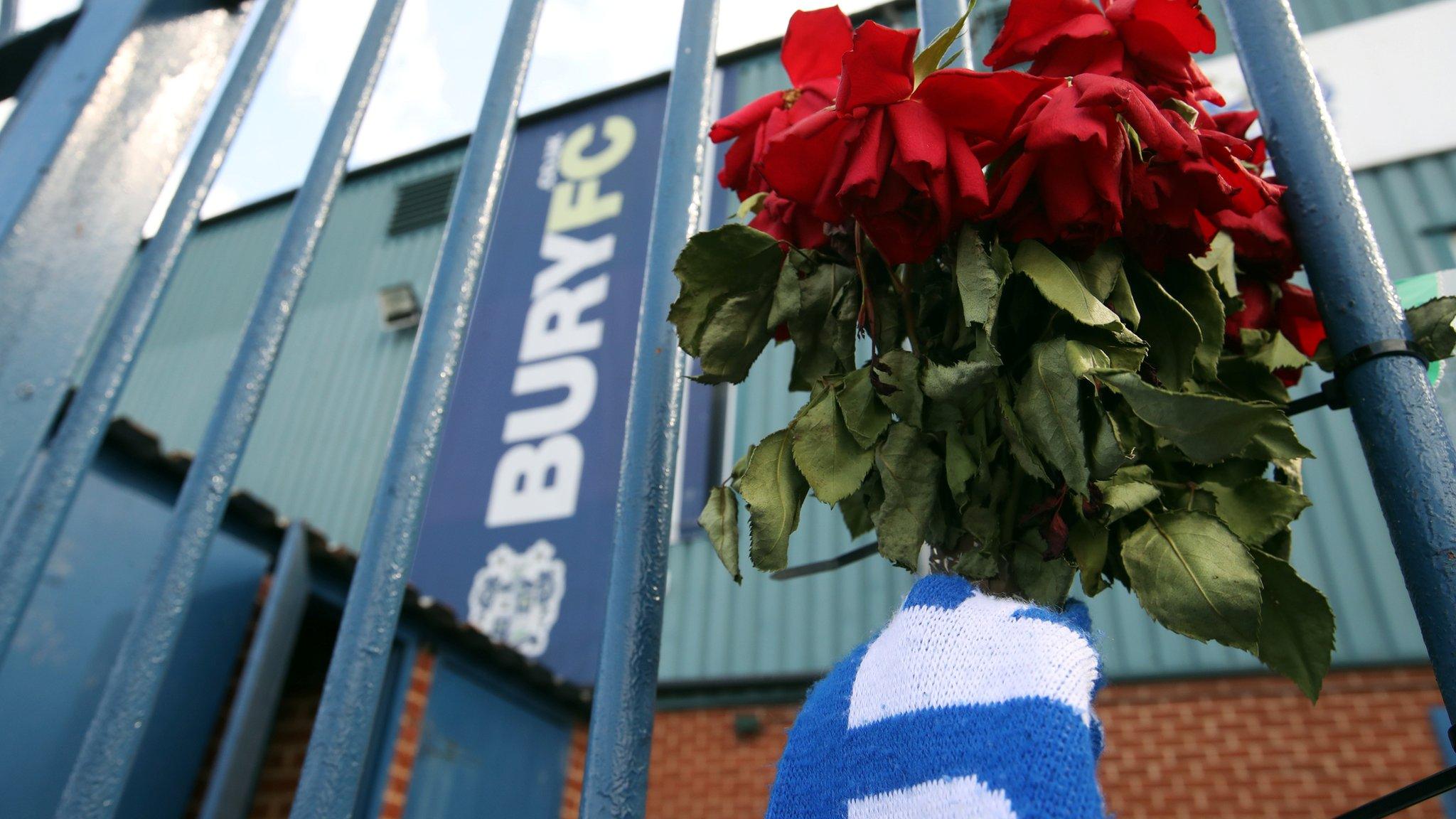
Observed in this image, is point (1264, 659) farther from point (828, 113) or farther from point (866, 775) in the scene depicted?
point (828, 113)

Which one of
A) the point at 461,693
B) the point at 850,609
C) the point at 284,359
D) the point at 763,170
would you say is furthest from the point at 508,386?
the point at 763,170

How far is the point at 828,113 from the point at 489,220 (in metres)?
0.53

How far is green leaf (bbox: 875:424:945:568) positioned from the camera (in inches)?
25.7

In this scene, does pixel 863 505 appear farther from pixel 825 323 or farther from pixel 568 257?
pixel 568 257

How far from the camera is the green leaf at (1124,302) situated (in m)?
0.65

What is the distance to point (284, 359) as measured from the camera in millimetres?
7762

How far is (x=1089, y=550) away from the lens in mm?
646

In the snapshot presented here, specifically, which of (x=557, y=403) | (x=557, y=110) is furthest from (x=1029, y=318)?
(x=557, y=110)

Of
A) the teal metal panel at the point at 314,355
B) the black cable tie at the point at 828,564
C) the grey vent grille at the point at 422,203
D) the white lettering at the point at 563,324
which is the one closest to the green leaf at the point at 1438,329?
the black cable tie at the point at 828,564

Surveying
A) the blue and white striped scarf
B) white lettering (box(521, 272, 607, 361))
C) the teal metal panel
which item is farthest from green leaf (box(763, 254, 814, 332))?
the teal metal panel

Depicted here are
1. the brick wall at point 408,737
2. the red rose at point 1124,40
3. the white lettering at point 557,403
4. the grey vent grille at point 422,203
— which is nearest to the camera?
the red rose at point 1124,40

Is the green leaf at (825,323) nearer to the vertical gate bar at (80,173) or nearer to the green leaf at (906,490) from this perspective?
the green leaf at (906,490)

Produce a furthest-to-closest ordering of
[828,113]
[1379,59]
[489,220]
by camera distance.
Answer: [1379,59], [489,220], [828,113]

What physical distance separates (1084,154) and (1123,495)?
0.73 feet
